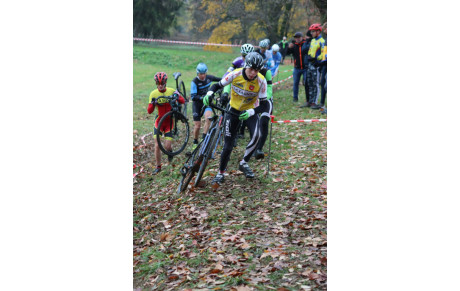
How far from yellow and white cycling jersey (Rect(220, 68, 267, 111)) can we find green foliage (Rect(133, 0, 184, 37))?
117 inches

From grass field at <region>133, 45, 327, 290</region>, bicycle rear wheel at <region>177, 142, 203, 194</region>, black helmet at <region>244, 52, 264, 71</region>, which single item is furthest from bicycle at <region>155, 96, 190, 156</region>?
black helmet at <region>244, 52, 264, 71</region>

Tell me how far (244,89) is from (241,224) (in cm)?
225

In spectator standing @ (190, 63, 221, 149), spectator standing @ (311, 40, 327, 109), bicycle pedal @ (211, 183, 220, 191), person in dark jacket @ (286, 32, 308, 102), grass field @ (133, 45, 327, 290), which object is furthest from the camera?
person in dark jacket @ (286, 32, 308, 102)

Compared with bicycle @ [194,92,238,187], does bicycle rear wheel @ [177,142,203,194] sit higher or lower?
lower

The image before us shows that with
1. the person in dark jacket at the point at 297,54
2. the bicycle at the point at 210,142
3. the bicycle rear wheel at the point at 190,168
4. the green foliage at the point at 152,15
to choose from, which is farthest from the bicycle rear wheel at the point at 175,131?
the person in dark jacket at the point at 297,54

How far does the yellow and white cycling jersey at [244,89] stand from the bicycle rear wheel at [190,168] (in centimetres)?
93

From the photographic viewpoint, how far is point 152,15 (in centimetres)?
998

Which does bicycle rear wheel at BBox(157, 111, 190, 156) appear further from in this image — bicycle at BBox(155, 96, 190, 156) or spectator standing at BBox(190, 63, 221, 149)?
spectator standing at BBox(190, 63, 221, 149)

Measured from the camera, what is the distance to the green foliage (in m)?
8.72

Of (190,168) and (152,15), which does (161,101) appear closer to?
(190,168)

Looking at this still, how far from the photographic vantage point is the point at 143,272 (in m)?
4.71

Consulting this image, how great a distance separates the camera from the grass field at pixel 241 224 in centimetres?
418
